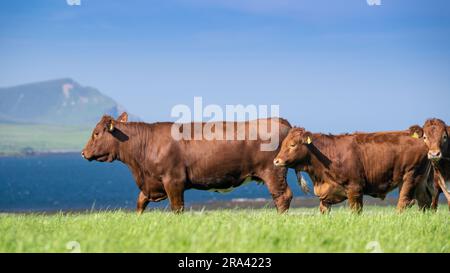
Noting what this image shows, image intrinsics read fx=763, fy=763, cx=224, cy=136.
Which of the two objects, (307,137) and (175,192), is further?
(175,192)

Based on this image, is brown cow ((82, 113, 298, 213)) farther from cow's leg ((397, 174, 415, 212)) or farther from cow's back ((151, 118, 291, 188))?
cow's leg ((397, 174, 415, 212))

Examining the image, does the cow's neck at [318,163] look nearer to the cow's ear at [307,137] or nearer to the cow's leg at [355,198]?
the cow's ear at [307,137]

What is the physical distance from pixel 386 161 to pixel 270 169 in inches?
101

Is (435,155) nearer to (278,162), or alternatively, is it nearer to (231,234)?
(278,162)

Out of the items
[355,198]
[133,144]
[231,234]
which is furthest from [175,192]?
[231,234]

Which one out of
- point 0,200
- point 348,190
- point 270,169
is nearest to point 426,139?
point 348,190

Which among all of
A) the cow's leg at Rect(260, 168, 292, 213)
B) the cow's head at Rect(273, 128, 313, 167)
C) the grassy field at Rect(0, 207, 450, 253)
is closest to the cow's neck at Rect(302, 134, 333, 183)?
the cow's head at Rect(273, 128, 313, 167)

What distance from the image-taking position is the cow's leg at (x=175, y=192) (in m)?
16.9

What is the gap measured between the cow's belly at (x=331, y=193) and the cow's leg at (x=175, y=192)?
3024 millimetres

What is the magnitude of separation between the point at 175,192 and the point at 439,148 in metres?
5.90

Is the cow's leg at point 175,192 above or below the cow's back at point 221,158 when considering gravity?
below

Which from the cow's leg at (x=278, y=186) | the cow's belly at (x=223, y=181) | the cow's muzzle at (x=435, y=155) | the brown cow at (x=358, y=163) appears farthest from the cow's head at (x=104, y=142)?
the cow's muzzle at (x=435, y=155)

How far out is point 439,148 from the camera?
660 inches
